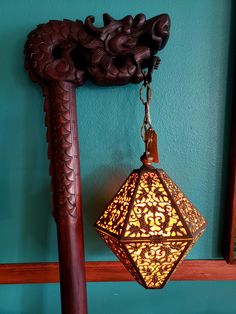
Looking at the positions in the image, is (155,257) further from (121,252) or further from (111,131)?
(111,131)

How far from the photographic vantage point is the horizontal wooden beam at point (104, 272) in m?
0.72

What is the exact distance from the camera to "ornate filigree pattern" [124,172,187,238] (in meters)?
0.53

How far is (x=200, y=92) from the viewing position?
69 centimetres

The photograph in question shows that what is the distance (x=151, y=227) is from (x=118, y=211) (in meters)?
0.09

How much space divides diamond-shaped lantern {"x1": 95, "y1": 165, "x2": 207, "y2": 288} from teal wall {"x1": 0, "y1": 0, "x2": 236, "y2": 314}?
0.49ft

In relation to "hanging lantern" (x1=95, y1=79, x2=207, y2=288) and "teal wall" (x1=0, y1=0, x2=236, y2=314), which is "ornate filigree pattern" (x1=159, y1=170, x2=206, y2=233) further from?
"teal wall" (x1=0, y1=0, x2=236, y2=314)

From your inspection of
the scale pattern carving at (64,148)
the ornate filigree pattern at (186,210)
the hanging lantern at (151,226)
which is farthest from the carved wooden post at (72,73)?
the ornate filigree pattern at (186,210)

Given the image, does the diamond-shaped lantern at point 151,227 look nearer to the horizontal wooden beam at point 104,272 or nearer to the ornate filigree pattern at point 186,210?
the ornate filigree pattern at point 186,210

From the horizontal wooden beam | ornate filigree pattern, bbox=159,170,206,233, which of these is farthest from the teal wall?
ornate filigree pattern, bbox=159,170,206,233

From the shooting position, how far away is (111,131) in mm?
699

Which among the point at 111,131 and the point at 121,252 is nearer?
the point at 121,252

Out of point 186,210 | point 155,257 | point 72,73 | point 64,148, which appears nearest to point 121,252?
point 155,257

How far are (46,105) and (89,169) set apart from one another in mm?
217

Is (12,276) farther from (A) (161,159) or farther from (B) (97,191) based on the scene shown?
(A) (161,159)
